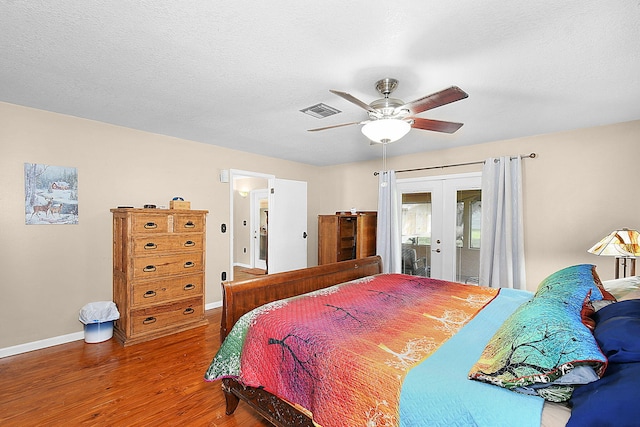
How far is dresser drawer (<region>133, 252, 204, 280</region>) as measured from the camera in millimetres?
3086

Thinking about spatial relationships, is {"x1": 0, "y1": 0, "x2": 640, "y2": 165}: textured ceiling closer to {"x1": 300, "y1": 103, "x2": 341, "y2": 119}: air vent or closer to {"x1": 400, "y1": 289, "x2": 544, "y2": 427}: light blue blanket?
{"x1": 300, "y1": 103, "x2": 341, "y2": 119}: air vent

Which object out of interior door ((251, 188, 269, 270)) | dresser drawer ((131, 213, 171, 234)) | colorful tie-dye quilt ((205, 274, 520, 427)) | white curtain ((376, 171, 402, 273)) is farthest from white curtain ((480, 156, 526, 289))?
interior door ((251, 188, 269, 270))

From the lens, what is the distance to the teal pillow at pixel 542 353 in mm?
951

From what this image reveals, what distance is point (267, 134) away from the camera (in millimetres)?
3645

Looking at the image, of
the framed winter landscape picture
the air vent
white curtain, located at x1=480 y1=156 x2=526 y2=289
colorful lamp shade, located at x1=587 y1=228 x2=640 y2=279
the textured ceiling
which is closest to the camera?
the textured ceiling

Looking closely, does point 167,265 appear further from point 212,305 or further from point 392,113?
point 392,113

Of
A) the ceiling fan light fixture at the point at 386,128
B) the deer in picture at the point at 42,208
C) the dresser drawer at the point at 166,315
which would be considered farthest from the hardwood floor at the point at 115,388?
the ceiling fan light fixture at the point at 386,128

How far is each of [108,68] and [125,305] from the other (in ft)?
7.53

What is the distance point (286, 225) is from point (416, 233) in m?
2.28

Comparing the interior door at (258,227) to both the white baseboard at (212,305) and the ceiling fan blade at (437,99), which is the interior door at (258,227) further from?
the ceiling fan blade at (437,99)

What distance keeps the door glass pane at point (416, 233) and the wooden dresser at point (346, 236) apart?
1.84 ft

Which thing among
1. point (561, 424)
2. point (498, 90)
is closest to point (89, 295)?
point (561, 424)

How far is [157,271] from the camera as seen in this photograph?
3219 mm

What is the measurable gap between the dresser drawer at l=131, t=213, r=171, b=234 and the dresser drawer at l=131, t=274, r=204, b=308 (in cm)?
57
